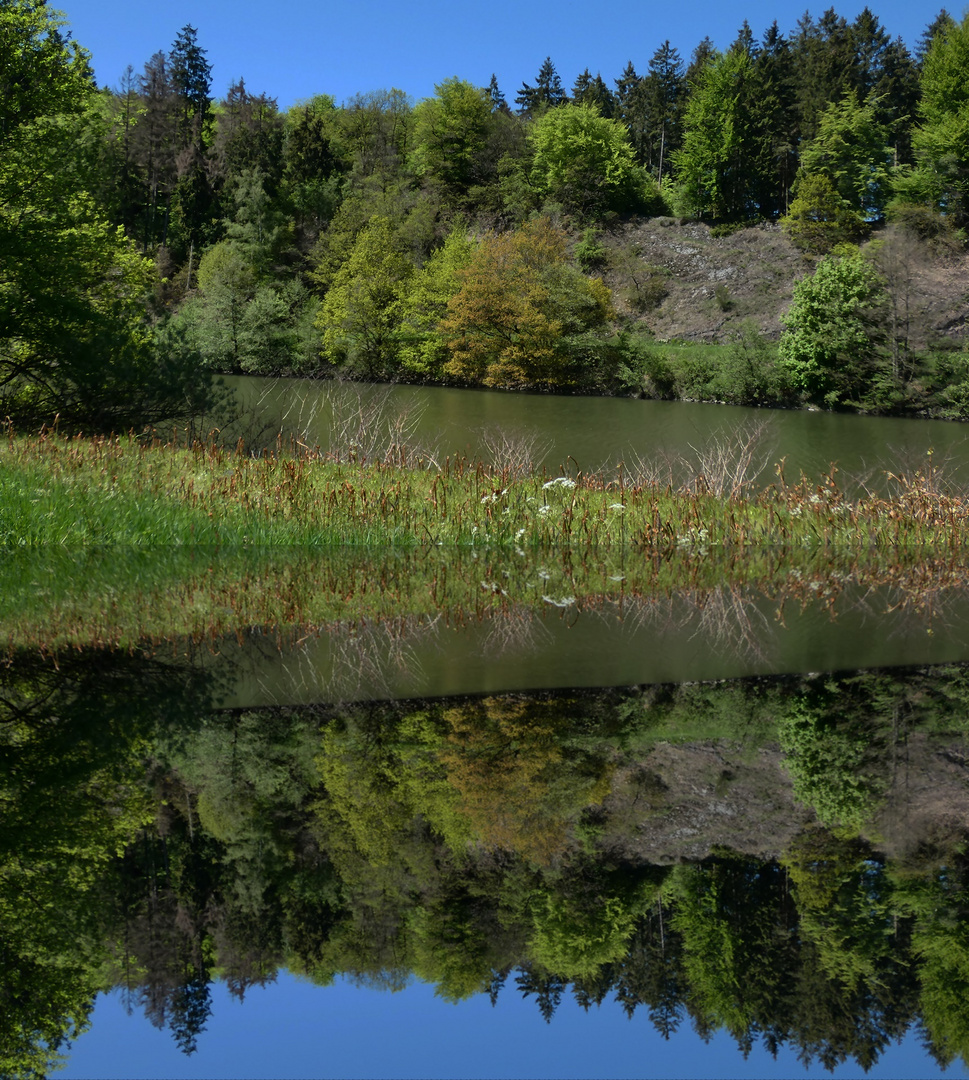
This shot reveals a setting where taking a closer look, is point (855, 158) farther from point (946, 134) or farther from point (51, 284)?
point (51, 284)

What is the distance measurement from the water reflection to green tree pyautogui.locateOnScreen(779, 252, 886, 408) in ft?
147

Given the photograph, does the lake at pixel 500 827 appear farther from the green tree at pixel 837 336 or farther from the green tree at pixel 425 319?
the green tree at pixel 425 319

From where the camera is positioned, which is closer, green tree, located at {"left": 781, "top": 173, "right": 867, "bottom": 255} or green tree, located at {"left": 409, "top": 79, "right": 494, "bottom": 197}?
green tree, located at {"left": 781, "top": 173, "right": 867, "bottom": 255}

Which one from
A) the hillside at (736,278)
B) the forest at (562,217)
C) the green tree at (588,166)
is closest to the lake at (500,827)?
the forest at (562,217)

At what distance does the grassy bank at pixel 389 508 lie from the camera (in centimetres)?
1208

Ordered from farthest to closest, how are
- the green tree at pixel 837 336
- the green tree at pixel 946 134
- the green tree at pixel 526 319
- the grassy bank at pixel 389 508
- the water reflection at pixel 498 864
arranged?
the green tree at pixel 946 134 → the green tree at pixel 526 319 → the green tree at pixel 837 336 → the grassy bank at pixel 389 508 → the water reflection at pixel 498 864

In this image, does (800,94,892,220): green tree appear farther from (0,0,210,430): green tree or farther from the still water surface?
(0,0,210,430): green tree

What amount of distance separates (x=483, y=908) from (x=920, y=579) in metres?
9.48

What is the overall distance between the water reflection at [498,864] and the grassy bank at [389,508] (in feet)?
25.5

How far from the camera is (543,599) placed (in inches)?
348

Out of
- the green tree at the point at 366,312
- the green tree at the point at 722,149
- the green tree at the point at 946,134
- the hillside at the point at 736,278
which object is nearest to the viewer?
the hillside at the point at 736,278

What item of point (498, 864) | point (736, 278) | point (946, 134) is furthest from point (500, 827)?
point (946, 134)

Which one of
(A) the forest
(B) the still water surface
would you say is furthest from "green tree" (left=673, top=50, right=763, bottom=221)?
(B) the still water surface

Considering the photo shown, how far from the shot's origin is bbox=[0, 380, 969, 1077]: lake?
85.4 inches
